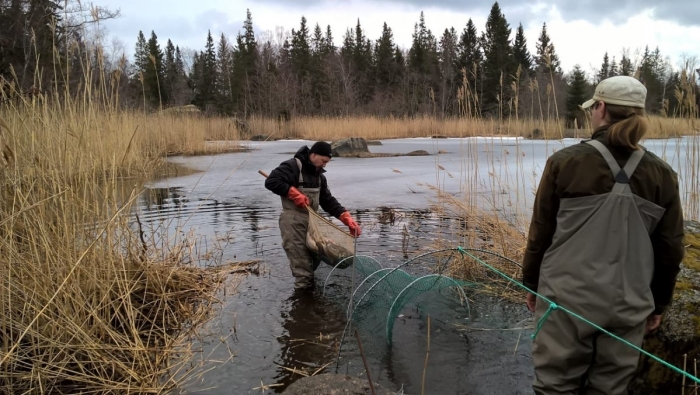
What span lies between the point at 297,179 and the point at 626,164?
9.69 feet

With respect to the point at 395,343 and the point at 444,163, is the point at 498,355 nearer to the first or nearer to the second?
the point at 395,343

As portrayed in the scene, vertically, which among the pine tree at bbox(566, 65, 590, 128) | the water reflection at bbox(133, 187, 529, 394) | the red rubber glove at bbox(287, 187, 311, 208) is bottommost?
the water reflection at bbox(133, 187, 529, 394)

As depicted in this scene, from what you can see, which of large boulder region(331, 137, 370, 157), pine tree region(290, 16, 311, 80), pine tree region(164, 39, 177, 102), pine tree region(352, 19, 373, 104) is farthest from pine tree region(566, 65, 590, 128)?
pine tree region(164, 39, 177, 102)

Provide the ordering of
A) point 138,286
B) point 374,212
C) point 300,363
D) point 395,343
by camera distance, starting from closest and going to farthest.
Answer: point 300,363, point 395,343, point 138,286, point 374,212

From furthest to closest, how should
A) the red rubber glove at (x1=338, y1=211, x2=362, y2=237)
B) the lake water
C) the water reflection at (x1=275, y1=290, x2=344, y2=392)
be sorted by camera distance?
the red rubber glove at (x1=338, y1=211, x2=362, y2=237) → the water reflection at (x1=275, y1=290, x2=344, y2=392) → the lake water

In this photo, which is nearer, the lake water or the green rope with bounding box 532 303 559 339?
the green rope with bounding box 532 303 559 339

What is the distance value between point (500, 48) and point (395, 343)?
40.8 metres

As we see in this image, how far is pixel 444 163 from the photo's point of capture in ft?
38.3

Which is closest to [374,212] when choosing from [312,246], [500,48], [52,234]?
[312,246]

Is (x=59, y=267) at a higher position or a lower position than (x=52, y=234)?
lower

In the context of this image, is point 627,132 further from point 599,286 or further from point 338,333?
point 338,333

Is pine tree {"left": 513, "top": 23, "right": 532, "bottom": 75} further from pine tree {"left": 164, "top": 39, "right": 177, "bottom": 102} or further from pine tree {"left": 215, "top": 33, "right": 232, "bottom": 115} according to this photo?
pine tree {"left": 164, "top": 39, "right": 177, "bottom": 102}

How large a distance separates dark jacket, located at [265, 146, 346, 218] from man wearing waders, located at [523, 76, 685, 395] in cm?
260

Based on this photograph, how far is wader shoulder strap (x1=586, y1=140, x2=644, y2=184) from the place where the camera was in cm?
166
